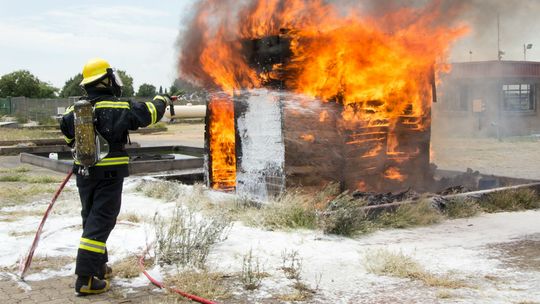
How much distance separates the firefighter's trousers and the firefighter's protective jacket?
0.31 feet

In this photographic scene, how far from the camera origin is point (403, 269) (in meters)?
4.77

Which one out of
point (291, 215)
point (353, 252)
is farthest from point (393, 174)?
point (353, 252)

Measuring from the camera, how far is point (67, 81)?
90.6 metres

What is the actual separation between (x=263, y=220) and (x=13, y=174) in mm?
8018

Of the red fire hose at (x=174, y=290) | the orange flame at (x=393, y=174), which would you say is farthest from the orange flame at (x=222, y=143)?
the red fire hose at (x=174, y=290)

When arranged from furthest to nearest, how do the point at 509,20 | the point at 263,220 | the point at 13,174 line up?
the point at 13,174 → the point at 509,20 → the point at 263,220

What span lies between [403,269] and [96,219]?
8.42ft

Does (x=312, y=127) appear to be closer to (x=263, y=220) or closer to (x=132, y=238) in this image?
(x=263, y=220)

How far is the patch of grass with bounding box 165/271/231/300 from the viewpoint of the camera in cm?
421

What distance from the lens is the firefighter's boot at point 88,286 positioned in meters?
4.38

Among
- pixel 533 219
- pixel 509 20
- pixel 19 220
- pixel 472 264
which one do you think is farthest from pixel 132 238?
pixel 509 20

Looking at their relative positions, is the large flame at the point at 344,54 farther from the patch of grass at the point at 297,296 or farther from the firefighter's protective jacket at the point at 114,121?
the patch of grass at the point at 297,296

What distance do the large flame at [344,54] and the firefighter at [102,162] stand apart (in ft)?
10.3

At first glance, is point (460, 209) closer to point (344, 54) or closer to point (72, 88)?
point (344, 54)
